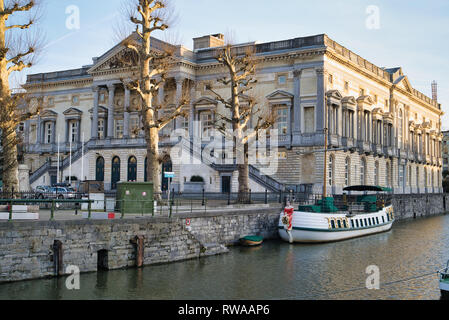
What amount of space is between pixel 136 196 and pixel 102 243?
4118mm

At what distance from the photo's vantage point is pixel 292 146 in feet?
162

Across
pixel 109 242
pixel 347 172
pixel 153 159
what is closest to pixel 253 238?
pixel 153 159

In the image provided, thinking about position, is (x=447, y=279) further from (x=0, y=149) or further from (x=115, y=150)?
(x=115, y=150)

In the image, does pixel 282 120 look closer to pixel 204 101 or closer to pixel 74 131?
pixel 204 101

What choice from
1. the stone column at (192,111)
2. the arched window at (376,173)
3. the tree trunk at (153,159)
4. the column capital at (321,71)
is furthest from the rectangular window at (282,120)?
the tree trunk at (153,159)

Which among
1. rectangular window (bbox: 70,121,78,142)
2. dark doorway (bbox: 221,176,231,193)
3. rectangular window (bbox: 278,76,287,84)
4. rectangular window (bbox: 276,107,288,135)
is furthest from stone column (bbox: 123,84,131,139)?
rectangular window (bbox: 278,76,287,84)

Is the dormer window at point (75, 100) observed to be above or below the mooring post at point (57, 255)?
above

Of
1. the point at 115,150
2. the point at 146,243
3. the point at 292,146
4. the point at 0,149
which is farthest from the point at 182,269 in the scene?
the point at 115,150

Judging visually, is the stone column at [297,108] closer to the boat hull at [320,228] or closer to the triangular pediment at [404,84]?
the boat hull at [320,228]

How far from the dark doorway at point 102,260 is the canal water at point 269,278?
535 millimetres

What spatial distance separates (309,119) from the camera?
163 ft

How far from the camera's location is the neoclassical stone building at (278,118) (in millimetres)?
48844

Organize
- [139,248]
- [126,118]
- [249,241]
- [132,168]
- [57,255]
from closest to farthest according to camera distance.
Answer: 1. [57,255]
2. [139,248]
3. [249,241]
4. [132,168]
5. [126,118]
